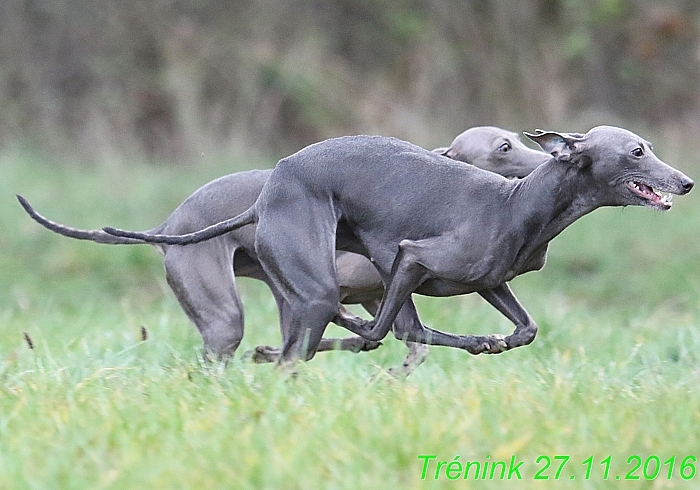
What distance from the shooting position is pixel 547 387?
4.34 meters

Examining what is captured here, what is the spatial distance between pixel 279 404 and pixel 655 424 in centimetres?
135

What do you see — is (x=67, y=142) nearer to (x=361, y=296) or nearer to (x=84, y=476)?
(x=361, y=296)

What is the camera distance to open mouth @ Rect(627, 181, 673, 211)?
176 inches

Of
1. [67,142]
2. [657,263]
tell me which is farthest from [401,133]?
[67,142]

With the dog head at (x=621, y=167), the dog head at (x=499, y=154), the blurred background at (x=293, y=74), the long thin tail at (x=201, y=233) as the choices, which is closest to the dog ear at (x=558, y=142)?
the dog head at (x=621, y=167)

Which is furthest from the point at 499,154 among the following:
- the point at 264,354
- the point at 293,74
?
the point at 293,74

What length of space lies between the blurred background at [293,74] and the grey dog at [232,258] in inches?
353

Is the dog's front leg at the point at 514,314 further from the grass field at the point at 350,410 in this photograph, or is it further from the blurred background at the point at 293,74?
the blurred background at the point at 293,74

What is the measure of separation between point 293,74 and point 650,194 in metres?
12.1

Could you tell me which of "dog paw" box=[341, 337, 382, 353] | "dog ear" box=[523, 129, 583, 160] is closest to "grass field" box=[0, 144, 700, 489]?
"dog paw" box=[341, 337, 382, 353]

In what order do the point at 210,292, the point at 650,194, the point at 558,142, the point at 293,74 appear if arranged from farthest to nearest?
1. the point at 293,74
2. the point at 210,292
3. the point at 558,142
4. the point at 650,194

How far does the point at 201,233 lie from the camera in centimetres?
507

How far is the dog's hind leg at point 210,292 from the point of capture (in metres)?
5.40

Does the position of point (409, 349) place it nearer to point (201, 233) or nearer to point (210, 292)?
point (210, 292)
